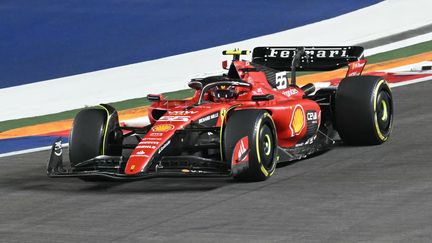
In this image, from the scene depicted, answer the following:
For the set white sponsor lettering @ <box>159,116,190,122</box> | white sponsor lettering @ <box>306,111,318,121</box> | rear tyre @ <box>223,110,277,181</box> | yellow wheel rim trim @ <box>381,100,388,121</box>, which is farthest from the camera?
yellow wheel rim trim @ <box>381,100,388,121</box>

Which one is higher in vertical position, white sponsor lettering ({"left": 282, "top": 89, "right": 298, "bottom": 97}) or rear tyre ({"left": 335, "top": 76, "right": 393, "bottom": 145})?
white sponsor lettering ({"left": 282, "top": 89, "right": 298, "bottom": 97})

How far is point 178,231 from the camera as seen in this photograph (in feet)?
35.1

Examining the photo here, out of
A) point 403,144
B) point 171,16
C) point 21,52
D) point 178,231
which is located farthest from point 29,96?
point 178,231

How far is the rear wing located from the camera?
15664 millimetres

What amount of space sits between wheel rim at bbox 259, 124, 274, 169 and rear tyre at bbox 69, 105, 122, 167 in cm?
162

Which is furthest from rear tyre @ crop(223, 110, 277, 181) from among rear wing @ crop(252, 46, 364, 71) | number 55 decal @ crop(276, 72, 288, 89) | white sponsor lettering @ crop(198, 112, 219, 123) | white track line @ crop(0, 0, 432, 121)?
white track line @ crop(0, 0, 432, 121)

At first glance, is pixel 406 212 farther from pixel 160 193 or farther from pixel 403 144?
pixel 403 144

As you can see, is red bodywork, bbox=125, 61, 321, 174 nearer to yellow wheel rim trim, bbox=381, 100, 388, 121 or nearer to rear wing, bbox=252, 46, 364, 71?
yellow wheel rim trim, bbox=381, 100, 388, 121

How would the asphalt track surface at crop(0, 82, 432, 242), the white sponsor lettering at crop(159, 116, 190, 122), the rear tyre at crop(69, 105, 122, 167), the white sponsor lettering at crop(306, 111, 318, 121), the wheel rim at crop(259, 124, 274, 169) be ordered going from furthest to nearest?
the white sponsor lettering at crop(306, 111, 318, 121) < the rear tyre at crop(69, 105, 122, 167) < the white sponsor lettering at crop(159, 116, 190, 122) < the wheel rim at crop(259, 124, 274, 169) < the asphalt track surface at crop(0, 82, 432, 242)

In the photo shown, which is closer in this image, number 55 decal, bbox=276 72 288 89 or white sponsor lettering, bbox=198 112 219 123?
white sponsor lettering, bbox=198 112 219 123

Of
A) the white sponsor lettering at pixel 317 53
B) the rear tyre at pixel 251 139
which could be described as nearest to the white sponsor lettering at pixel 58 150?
the rear tyre at pixel 251 139

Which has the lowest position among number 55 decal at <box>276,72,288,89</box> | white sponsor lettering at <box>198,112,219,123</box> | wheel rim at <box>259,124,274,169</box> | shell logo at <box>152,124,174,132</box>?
wheel rim at <box>259,124,274,169</box>

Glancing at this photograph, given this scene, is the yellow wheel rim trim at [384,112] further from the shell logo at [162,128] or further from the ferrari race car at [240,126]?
the shell logo at [162,128]

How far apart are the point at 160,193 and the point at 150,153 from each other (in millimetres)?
392
